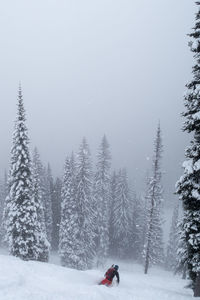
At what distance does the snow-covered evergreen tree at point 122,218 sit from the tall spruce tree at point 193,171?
3104cm

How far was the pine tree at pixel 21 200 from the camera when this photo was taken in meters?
22.5

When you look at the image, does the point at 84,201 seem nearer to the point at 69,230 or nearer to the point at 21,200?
the point at 69,230

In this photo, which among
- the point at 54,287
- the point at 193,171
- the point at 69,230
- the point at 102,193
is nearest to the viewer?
the point at 54,287

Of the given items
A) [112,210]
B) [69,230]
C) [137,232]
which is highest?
[112,210]

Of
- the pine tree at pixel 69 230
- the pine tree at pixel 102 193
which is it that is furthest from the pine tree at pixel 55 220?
the pine tree at pixel 69 230

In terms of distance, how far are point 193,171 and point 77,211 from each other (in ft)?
88.6

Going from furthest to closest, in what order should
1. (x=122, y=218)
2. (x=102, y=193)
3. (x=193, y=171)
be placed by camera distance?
(x=122, y=218) < (x=102, y=193) < (x=193, y=171)

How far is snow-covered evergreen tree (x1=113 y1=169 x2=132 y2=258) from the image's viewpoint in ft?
143

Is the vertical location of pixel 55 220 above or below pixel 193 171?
below

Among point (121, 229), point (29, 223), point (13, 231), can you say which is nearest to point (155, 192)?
point (29, 223)

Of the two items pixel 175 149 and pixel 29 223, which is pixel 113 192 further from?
pixel 175 149

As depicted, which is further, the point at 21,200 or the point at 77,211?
the point at 77,211

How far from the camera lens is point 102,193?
38312 mm

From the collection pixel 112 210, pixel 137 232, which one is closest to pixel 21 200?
pixel 112 210
